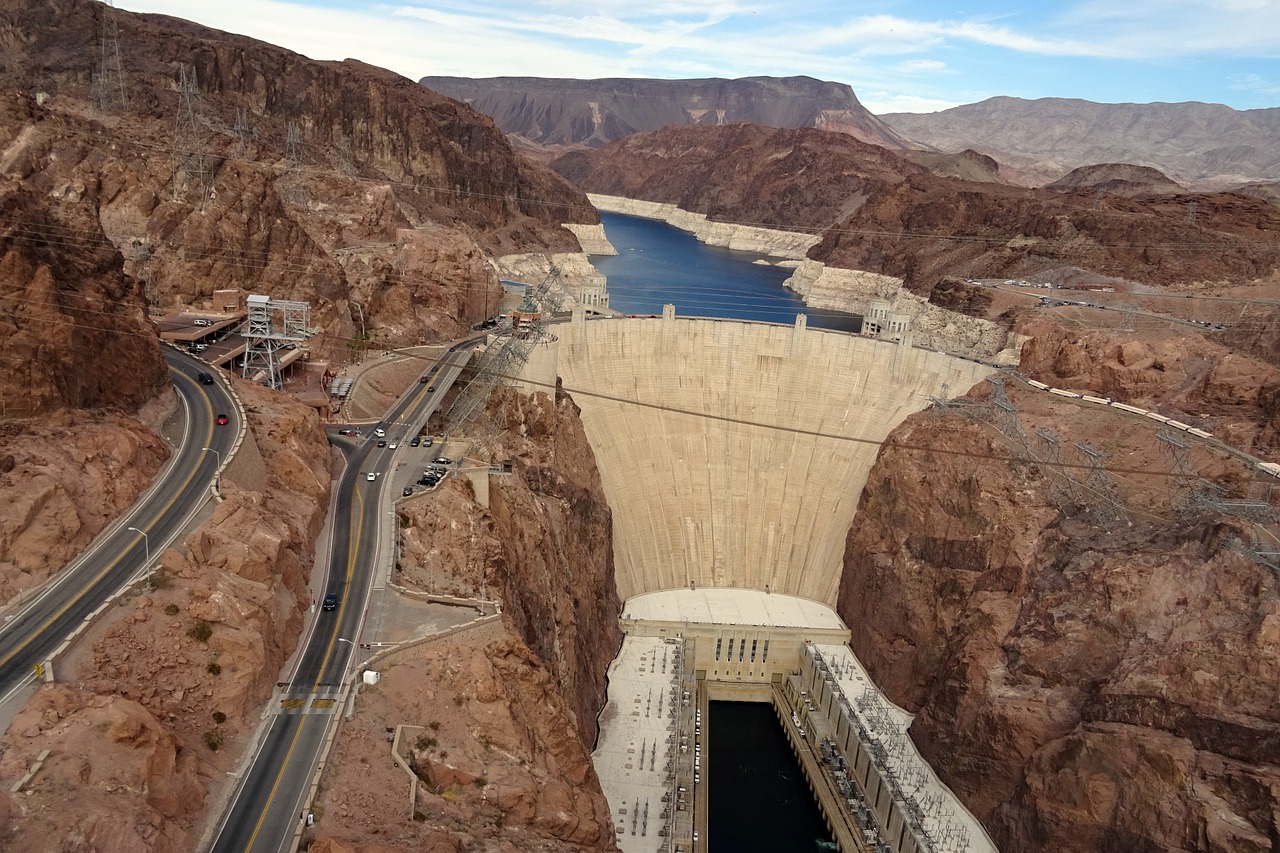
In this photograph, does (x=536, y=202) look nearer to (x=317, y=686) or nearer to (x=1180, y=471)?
(x=1180, y=471)

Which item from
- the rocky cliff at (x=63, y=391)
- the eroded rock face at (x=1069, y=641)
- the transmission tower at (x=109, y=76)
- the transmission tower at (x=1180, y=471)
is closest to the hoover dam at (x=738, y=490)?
the eroded rock face at (x=1069, y=641)

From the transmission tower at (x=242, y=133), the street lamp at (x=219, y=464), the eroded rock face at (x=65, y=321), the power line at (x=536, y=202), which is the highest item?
the transmission tower at (x=242, y=133)

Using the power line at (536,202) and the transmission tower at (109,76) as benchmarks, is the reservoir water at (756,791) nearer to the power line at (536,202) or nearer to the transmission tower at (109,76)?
the power line at (536,202)

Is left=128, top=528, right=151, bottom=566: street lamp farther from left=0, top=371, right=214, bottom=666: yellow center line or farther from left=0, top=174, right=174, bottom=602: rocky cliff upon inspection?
left=0, top=174, right=174, bottom=602: rocky cliff

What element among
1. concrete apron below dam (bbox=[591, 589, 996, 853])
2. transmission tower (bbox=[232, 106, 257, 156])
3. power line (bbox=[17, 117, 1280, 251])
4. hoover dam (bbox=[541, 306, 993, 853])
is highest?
transmission tower (bbox=[232, 106, 257, 156])

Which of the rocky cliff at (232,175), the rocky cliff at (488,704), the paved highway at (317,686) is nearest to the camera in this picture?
the paved highway at (317,686)

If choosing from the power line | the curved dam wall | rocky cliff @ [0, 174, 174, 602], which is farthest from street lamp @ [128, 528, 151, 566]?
the power line
